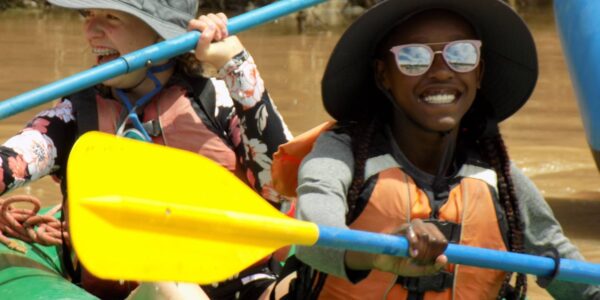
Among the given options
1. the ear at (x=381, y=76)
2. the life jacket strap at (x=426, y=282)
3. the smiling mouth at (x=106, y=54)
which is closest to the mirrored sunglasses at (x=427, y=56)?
the ear at (x=381, y=76)

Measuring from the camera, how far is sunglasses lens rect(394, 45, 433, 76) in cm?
287

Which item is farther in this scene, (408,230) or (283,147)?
(283,147)

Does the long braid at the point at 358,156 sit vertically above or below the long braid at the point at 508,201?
above

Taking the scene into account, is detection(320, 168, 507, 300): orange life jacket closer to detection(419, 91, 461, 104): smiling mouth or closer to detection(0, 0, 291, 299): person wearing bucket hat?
detection(419, 91, 461, 104): smiling mouth

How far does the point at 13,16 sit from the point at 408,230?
953cm

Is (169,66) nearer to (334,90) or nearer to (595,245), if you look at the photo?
(334,90)

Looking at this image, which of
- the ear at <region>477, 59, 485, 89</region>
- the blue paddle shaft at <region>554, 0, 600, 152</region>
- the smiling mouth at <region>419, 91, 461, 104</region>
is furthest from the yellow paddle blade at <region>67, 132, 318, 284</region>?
the blue paddle shaft at <region>554, 0, 600, 152</region>

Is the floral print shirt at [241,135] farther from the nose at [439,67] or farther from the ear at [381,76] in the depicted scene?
the nose at [439,67]

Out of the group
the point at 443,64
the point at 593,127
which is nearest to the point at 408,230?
the point at 443,64

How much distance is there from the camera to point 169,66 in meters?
3.59

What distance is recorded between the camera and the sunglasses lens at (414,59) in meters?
2.87

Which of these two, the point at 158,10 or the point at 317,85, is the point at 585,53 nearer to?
the point at 158,10

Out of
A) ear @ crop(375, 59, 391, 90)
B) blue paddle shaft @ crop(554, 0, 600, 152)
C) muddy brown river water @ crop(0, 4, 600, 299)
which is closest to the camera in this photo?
ear @ crop(375, 59, 391, 90)

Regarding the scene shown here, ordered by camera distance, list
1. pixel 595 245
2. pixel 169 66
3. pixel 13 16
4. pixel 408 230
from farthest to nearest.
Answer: pixel 13 16 < pixel 595 245 < pixel 169 66 < pixel 408 230
